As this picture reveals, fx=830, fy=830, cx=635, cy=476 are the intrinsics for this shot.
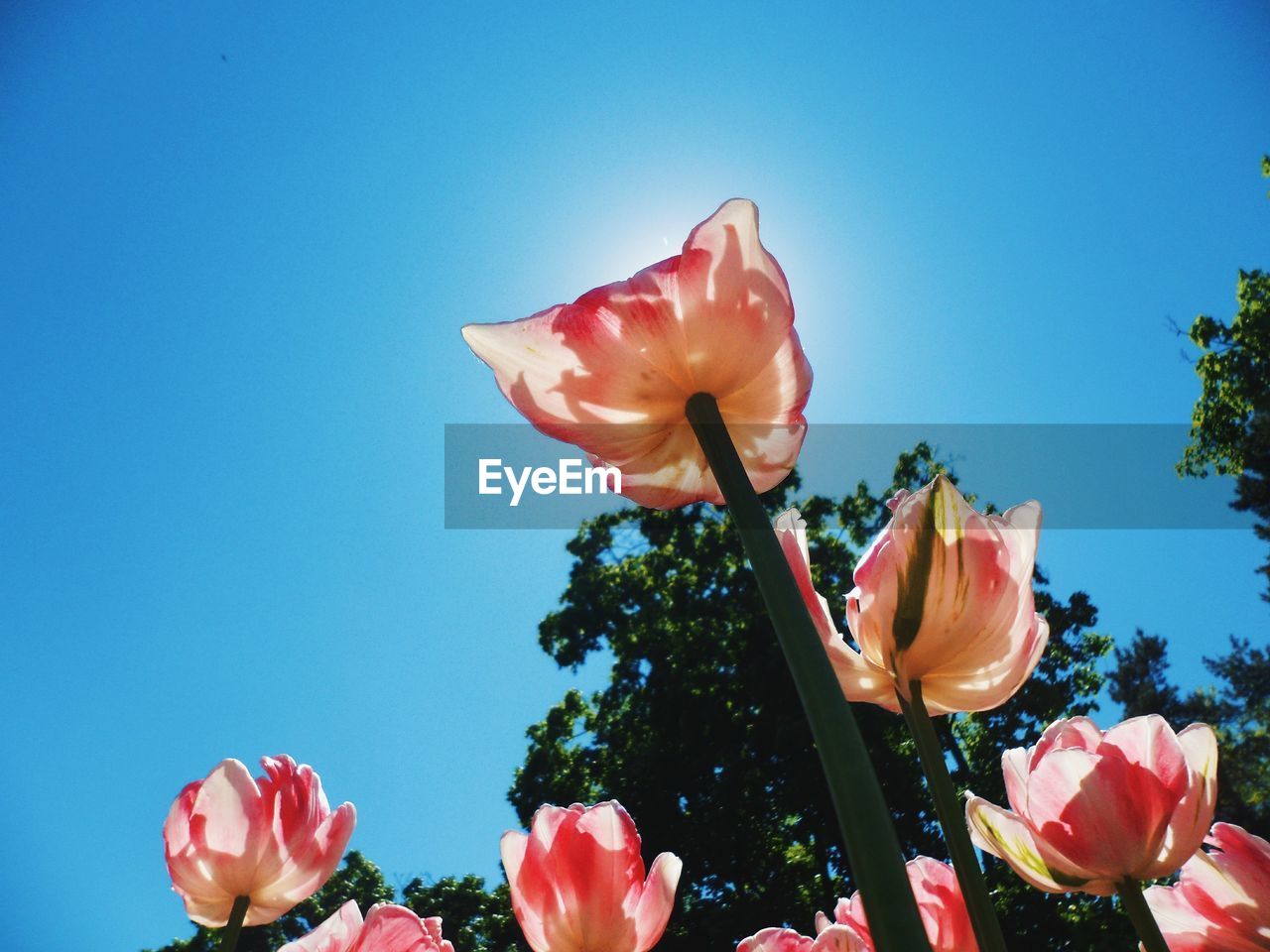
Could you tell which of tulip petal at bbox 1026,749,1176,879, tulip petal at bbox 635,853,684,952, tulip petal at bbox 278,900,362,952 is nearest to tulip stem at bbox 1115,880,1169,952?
tulip petal at bbox 1026,749,1176,879

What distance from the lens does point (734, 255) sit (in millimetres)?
516

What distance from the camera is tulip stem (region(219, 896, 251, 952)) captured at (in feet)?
2.32

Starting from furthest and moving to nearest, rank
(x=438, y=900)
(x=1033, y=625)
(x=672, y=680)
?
(x=438, y=900)
(x=672, y=680)
(x=1033, y=625)

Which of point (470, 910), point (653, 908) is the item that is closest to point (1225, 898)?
point (653, 908)

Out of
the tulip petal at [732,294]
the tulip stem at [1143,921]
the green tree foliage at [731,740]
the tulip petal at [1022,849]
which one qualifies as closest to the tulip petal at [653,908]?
the tulip petal at [1022,849]

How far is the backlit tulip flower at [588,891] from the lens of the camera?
0.79 metres

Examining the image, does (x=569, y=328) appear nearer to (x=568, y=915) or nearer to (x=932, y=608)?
(x=932, y=608)

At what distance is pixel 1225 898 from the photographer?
698 millimetres

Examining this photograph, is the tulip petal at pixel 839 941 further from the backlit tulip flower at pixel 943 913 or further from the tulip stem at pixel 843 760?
the tulip stem at pixel 843 760

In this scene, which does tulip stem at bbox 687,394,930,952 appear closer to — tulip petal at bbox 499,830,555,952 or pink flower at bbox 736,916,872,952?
pink flower at bbox 736,916,872,952

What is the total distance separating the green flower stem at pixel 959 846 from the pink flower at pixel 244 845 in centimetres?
77

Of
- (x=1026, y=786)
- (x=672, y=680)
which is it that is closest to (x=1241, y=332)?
(x=672, y=680)

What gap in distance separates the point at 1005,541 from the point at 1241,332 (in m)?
15.1

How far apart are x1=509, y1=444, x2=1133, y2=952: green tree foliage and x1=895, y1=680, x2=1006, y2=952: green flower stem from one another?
10047mm
